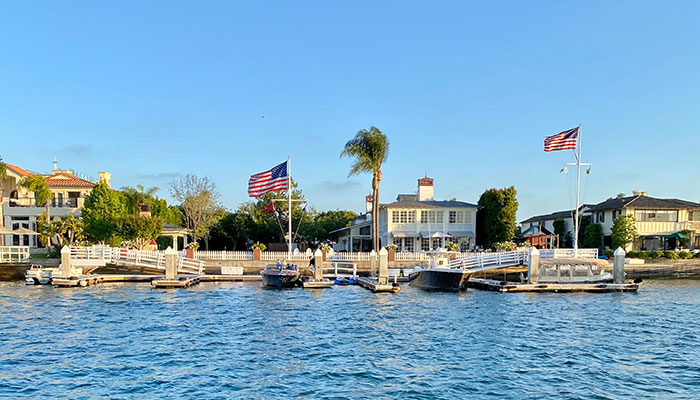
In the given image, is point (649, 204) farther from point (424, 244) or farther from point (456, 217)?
point (424, 244)

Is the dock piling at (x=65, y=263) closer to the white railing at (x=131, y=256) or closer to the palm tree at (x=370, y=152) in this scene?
the white railing at (x=131, y=256)

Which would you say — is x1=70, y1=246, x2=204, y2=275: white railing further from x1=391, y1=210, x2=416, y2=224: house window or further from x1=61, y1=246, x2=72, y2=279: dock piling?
x1=391, y1=210, x2=416, y2=224: house window

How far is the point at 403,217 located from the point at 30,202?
42970 mm

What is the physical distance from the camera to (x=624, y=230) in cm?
4872

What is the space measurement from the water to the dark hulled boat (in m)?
4.78

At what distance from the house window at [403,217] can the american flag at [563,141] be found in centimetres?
1918

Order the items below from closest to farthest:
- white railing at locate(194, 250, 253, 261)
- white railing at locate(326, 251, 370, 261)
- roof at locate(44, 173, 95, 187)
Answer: white railing at locate(194, 250, 253, 261), white railing at locate(326, 251, 370, 261), roof at locate(44, 173, 95, 187)

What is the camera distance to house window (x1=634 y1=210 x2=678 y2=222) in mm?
51219

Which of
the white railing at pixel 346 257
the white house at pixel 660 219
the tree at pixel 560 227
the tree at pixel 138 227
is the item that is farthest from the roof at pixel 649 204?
the tree at pixel 138 227

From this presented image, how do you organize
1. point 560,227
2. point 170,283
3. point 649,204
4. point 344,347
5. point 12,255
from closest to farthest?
1. point 344,347
2. point 170,283
3. point 12,255
4. point 649,204
5. point 560,227

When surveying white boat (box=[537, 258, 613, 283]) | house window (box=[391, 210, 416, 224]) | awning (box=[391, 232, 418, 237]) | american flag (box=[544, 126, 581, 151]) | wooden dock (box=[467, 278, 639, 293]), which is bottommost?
wooden dock (box=[467, 278, 639, 293])

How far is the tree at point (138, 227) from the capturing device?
A: 43.7m

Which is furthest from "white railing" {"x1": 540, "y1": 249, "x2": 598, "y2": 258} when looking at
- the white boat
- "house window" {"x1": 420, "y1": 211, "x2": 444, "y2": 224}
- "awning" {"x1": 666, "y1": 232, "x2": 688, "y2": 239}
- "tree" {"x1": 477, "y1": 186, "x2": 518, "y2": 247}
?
"awning" {"x1": 666, "y1": 232, "x2": 688, "y2": 239}

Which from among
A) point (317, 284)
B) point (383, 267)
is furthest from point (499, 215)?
point (317, 284)
